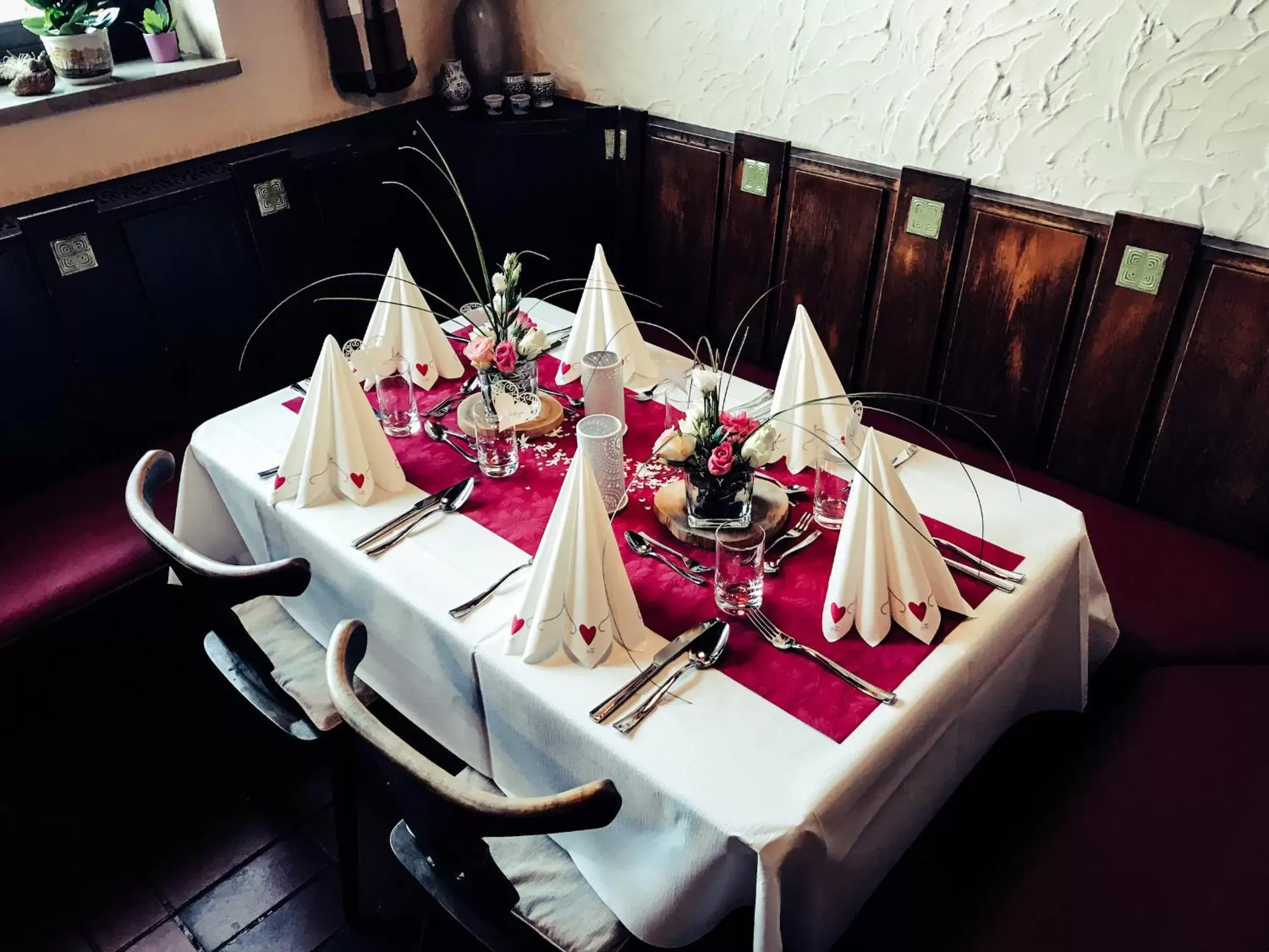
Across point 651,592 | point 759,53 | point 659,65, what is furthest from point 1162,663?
point 659,65

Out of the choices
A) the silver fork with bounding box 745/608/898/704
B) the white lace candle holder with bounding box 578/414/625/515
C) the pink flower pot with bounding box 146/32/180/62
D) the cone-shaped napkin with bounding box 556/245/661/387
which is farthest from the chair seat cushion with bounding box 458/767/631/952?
the pink flower pot with bounding box 146/32/180/62

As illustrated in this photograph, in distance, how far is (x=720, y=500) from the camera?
1482mm

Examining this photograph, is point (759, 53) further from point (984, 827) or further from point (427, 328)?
point (984, 827)

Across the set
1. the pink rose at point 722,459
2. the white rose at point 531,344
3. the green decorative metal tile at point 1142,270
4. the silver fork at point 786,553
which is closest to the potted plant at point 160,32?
the white rose at point 531,344

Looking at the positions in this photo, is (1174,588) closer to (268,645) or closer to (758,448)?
(758,448)

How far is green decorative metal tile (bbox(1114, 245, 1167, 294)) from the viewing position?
2008mm

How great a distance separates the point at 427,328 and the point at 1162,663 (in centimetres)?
159

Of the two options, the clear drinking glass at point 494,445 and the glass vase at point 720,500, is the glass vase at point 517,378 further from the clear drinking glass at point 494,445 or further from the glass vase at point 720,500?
the glass vase at point 720,500

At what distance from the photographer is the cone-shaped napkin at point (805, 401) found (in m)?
1.69

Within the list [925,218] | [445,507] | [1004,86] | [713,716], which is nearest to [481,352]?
[445,507]

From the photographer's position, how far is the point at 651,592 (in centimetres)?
143

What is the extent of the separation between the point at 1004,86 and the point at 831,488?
124cm

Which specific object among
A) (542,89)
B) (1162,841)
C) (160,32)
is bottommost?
(1162,841)

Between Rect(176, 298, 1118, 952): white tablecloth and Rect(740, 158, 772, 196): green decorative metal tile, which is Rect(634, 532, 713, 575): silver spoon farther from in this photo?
Rect(740, 158, 772, 196): green decorative metal tile
